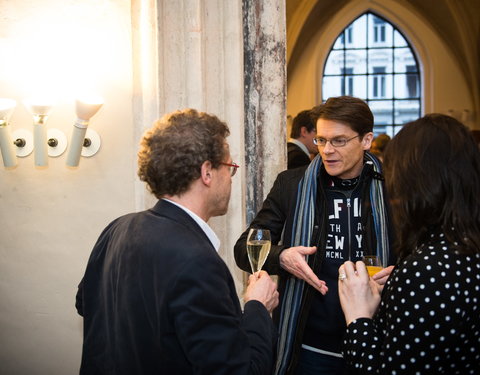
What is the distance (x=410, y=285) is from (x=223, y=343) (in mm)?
472

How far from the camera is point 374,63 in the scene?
14.3 m

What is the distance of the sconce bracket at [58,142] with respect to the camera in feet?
9.63

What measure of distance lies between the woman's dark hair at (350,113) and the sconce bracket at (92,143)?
3.52 feet

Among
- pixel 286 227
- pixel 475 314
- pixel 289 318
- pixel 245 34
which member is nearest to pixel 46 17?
pixel 245 34

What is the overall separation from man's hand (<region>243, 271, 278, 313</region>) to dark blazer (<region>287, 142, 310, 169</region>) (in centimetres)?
241

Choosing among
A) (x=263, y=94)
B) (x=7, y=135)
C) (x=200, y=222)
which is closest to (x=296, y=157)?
(x=263, y=94)

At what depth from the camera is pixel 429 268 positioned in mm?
1474

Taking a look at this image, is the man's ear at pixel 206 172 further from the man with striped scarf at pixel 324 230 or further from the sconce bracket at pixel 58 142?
the sconce bracket at pixel 58 142

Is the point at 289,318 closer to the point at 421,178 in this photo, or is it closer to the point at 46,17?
the point at 421,178

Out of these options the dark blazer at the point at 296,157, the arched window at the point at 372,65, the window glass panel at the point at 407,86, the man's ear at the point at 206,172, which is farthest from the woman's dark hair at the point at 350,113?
the window glass panel at the point at 407,86

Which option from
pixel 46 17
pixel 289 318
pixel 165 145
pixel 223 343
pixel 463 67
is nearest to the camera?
pixel 223 343

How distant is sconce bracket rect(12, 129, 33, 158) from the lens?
2.96m

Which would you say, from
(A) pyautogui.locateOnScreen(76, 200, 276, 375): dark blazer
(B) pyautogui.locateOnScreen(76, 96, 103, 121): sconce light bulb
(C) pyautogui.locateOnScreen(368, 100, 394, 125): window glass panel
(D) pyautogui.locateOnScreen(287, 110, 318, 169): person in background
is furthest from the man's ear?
(C) pyautogui.locateOnScreen(368, 100, 394, 125): window glass panel

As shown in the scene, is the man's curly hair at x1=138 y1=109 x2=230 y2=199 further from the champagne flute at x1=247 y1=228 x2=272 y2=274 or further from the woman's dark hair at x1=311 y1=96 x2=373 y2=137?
the woman's dark hair at x1=311 y1=96 x2=373 y2=137
